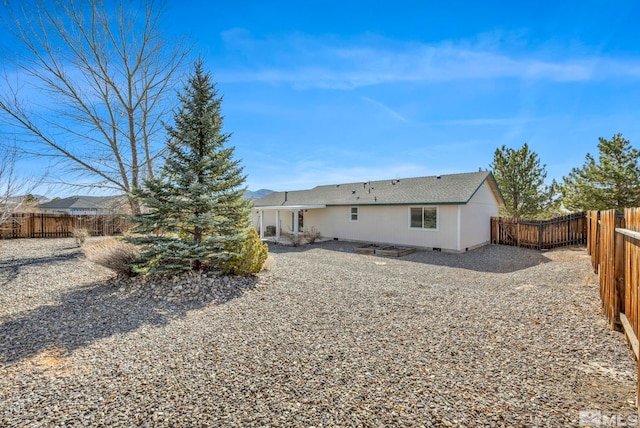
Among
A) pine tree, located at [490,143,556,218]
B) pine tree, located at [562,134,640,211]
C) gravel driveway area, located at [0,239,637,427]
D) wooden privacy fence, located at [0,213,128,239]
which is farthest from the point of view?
pine tree, located at [490,143,556,218]

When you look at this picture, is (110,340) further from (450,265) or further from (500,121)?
(500,121)

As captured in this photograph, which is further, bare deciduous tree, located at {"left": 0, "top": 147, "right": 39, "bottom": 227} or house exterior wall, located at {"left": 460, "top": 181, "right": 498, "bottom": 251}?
house exterior wall, located at {"left": 460, "top": 181, "right": 498, "bottom": 251}

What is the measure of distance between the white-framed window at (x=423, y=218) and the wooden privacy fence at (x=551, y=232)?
473 centimetres

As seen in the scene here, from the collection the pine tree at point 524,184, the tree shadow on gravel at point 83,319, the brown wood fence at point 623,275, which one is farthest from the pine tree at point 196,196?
the pine tree at point 524,184

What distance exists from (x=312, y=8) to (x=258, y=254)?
24.3 feet

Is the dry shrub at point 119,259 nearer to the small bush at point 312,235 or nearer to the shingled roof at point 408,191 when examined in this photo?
the small bush at point 312,235

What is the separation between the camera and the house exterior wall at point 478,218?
13602 mm

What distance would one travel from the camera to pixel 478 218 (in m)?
14.8

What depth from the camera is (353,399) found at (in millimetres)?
2654

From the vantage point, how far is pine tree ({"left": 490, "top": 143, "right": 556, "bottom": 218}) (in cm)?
1961

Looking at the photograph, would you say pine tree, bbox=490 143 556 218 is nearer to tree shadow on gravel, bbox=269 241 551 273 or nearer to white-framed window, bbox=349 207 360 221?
tree shadow on gravel, bbox=269 241 551 273

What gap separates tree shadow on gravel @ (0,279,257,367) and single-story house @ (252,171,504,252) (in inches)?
281

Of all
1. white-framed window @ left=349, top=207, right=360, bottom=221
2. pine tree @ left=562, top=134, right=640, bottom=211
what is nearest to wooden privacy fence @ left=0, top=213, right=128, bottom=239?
white-framed window @ left=349, top=207, right=360, bottom=221

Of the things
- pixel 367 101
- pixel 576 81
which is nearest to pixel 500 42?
pixel 576 81
